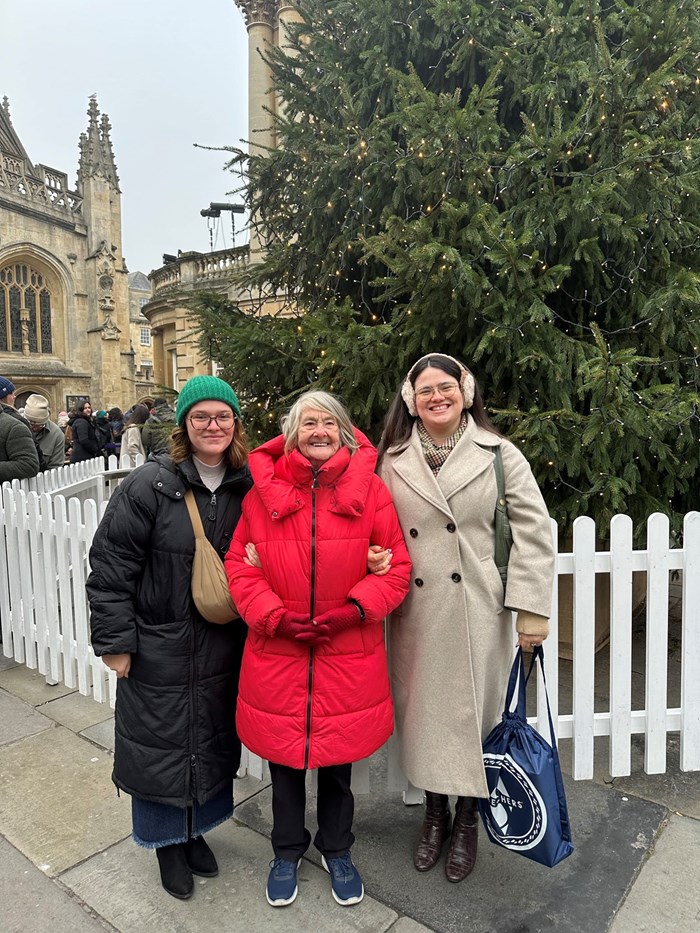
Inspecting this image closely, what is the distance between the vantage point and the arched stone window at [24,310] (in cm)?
2884

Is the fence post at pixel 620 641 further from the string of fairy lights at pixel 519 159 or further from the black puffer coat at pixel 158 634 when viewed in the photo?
the black puffer coat at pixel 158 634

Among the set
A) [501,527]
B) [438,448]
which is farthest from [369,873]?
[438,448]

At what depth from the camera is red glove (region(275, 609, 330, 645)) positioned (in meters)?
2.16

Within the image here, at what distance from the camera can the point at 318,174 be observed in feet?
A: 15.2

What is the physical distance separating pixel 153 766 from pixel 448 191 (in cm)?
361

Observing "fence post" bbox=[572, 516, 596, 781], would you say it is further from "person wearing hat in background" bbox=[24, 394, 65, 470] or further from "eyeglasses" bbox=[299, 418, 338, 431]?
"person wearing hat in background" bbox=[24, 394, 65, 470]

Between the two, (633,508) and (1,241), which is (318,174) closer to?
(633,508)

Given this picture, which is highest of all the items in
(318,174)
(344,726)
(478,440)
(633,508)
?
(318,174)

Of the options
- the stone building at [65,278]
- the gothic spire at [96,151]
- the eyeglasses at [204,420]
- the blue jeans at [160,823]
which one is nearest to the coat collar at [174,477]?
the eyeglasses at [204,420]

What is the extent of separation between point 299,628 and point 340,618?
146 millimetres

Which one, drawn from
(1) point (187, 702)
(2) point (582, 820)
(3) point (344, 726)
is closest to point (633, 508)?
(2) point (582, 820)

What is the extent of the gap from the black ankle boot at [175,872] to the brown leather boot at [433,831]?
0.91 m

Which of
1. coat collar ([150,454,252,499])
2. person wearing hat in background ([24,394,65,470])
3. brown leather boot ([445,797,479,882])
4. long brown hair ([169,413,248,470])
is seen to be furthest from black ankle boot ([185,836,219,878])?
person wearing hat in background ([24,394,65,470])

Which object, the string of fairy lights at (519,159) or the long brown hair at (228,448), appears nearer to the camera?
the long brown hair at (228,448)
